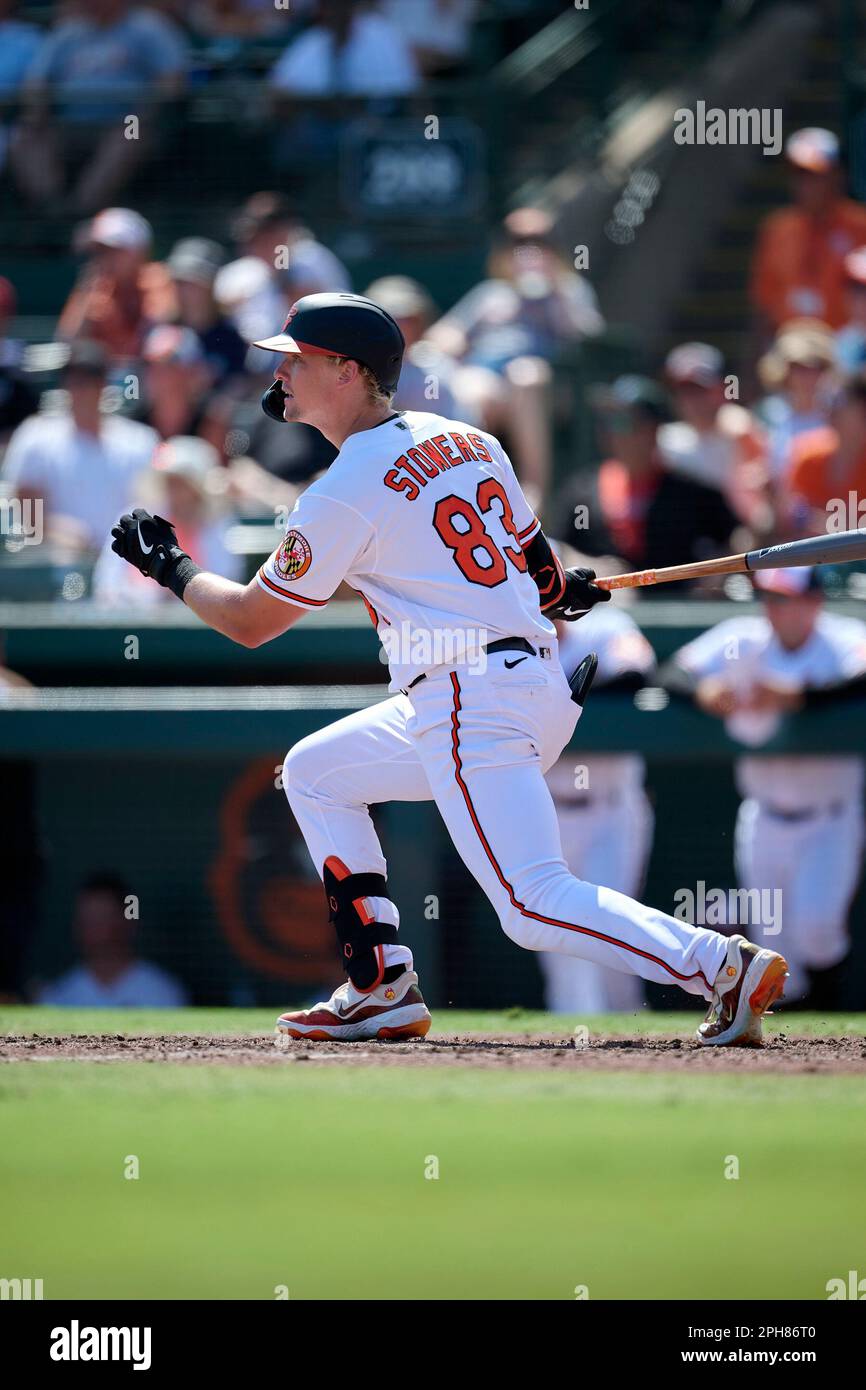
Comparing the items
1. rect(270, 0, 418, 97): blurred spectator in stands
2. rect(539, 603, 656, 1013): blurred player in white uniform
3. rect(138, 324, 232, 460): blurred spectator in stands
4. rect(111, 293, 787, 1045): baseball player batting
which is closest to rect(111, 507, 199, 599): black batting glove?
rect(111, 293, 787, 1045): baseball player batting

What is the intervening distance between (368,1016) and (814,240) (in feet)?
19.1

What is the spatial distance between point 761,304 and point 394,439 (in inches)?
227

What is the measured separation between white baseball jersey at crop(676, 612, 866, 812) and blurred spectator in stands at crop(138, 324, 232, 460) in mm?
2547

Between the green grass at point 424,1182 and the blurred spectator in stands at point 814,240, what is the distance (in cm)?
576

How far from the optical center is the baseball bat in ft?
16.7

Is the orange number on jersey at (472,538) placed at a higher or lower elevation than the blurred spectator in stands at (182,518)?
lower

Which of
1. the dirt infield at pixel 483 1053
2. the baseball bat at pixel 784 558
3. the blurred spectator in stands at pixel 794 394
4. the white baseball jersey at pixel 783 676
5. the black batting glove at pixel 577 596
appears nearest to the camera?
the dirt infield at pixel 483 1053

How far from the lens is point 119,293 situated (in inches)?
399

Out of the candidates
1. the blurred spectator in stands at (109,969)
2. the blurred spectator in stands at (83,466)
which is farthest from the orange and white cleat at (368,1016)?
the blurred spectator in stands at (83,466)

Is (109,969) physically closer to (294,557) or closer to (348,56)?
(294,557)

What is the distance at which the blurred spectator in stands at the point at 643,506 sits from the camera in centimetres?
850

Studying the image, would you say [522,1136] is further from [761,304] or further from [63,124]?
[63,124]

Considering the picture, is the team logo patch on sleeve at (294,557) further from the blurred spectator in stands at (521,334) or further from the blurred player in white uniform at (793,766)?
the blurred spectator in stands at (521,334)

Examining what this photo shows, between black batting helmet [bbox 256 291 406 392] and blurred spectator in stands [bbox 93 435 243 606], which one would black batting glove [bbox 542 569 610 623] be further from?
blurred spectator in stands [bbox 93 435 243 606]
